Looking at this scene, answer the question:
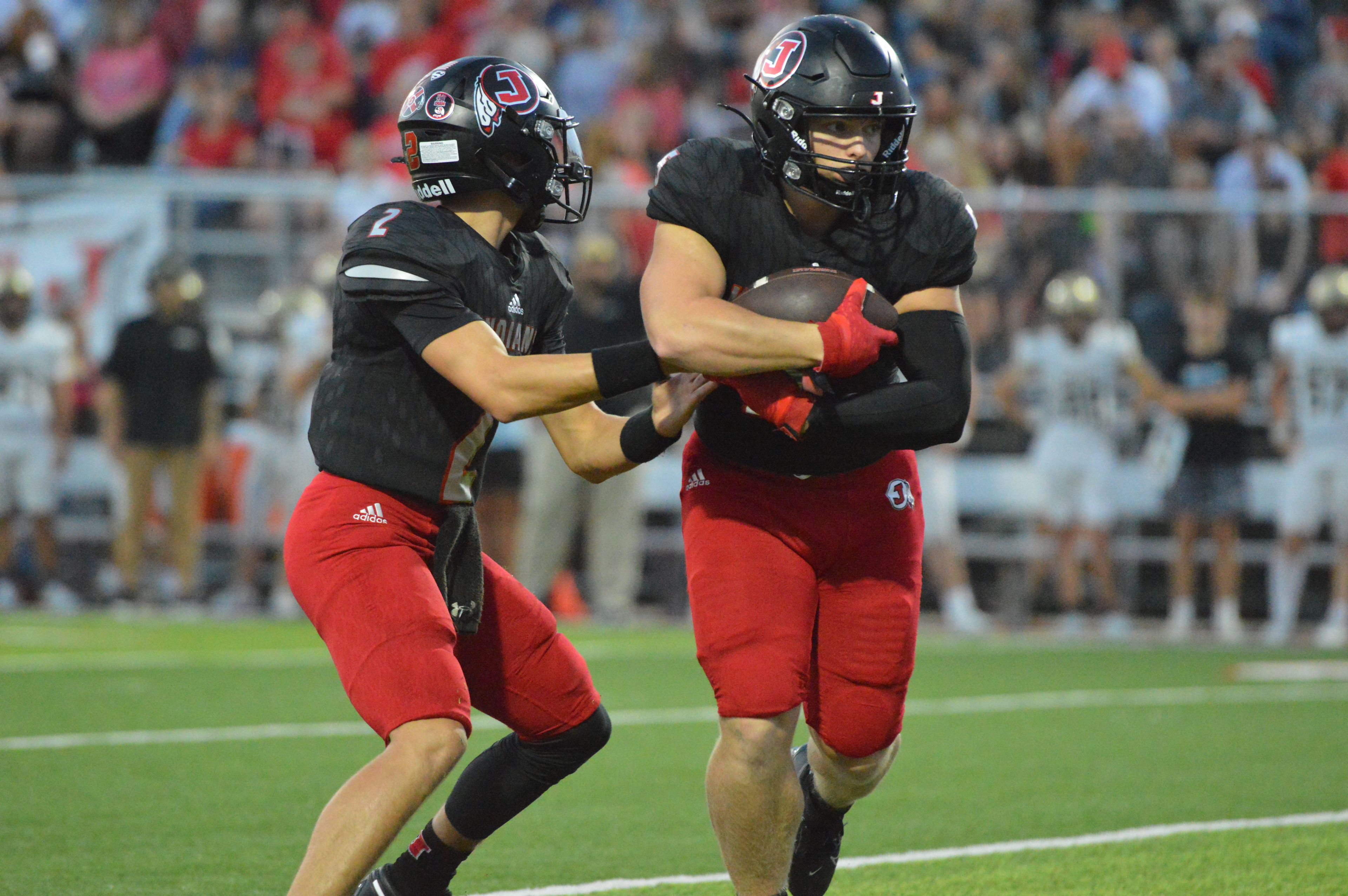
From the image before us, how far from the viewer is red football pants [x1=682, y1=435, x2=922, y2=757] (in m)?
3.67

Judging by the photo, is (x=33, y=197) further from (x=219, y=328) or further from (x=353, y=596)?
(x=353, y=596)

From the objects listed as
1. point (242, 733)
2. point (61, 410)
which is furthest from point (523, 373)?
point (61, 410)

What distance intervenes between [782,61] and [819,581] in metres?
1.16

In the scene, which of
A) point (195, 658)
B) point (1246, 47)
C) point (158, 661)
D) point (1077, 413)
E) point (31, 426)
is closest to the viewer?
point (158, 661)

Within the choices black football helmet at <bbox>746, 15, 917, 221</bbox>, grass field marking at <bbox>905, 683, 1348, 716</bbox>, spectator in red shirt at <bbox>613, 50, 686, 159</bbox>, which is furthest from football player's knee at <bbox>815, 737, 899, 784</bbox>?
spectator in red shirt at <bbox>613, 50, 686, 159</bbox>

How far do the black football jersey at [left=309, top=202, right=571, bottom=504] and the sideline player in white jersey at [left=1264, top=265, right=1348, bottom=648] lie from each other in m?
7.57

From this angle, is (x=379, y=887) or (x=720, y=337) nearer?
(x=720, y=337)

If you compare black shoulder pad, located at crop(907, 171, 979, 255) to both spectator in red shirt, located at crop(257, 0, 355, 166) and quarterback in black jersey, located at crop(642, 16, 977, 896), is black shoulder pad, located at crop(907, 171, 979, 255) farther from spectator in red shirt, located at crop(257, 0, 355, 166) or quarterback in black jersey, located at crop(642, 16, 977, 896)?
spectator in red shirt, located at crop(257, 0, 355, 166)

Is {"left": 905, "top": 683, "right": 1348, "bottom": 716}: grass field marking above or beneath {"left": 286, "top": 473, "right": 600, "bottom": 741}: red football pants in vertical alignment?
beneath

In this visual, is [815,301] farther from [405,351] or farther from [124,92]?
[124,92]

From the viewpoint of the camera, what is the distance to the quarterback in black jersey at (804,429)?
3568 mm

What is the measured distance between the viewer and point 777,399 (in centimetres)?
353

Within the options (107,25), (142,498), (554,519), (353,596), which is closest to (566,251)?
(554,519)

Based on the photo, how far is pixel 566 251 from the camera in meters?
11.5
